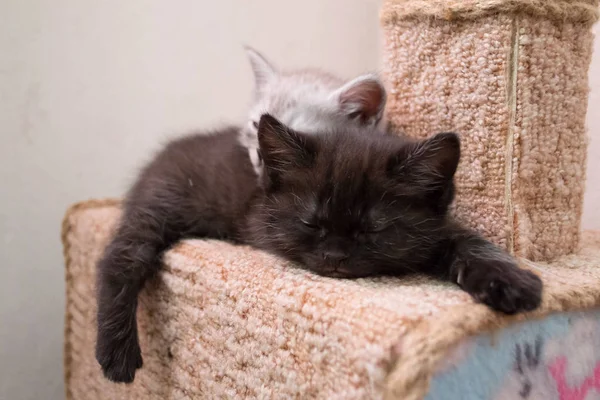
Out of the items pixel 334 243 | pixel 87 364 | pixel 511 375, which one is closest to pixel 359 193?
pixel 334 243

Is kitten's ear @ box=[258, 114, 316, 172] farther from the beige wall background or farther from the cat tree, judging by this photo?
the beige wall background

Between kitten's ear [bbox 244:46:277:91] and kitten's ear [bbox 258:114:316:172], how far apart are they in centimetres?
60

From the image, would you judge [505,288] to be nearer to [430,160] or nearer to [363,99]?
[430,160]

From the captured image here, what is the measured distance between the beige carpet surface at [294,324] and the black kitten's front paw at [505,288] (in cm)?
2

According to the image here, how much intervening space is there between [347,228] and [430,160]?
0.18m

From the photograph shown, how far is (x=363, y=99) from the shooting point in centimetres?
136

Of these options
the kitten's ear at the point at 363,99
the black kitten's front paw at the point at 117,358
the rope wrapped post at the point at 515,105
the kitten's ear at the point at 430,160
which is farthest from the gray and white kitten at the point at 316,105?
the black kitten's front paw at the point at 117,358

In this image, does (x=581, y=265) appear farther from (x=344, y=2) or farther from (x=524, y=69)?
(x=344, y=2)

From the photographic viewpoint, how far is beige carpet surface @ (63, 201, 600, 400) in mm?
636

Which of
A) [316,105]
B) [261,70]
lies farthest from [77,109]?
[316,105]

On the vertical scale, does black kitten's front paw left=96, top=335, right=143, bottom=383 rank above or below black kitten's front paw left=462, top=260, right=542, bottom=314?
below

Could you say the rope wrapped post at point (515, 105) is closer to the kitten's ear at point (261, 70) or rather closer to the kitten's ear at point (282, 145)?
the kitten's ear at point (282, 145)

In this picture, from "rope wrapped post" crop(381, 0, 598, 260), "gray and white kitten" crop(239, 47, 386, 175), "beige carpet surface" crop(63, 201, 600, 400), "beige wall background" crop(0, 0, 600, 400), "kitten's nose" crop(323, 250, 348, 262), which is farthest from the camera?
"beige wall background" crop(0, 0, 600, 400)

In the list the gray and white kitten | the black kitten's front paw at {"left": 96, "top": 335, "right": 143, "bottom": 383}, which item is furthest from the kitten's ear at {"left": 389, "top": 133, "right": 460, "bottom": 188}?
the black kitten's front paw at {"left": 96, "top": 335, "right": 143, "bottom": 383}
